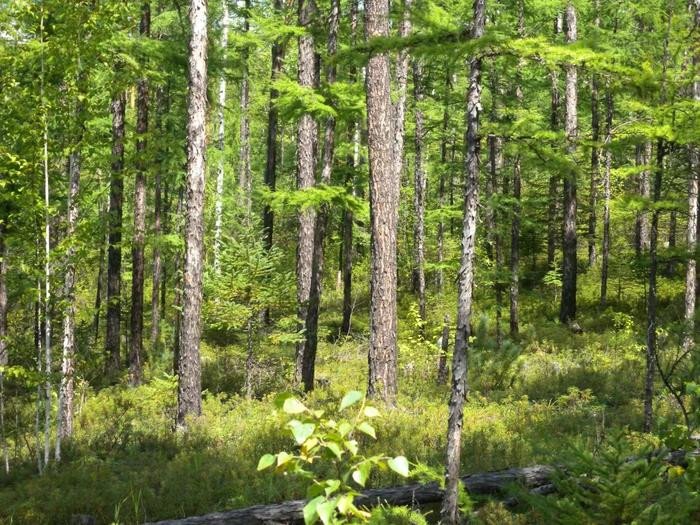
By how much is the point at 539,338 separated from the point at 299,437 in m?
18.6

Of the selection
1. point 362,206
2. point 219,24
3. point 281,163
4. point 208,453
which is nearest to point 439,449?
point 208,453

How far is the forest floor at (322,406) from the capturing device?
24.7 ft

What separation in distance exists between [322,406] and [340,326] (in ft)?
37.1

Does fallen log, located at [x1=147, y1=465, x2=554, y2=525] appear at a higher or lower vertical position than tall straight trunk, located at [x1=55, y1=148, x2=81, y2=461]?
lower

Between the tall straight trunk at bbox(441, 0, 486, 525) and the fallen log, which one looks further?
the fallen log

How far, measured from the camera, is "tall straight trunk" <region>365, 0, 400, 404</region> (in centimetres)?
1119

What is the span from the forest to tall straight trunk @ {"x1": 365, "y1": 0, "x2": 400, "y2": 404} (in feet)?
0.14

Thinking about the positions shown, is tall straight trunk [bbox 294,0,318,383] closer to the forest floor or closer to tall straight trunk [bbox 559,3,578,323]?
the forest floor

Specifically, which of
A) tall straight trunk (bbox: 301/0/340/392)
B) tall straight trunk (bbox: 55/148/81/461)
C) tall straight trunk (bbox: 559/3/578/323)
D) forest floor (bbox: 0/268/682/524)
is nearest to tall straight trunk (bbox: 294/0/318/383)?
tall straight trunk (bbox: 301/0/340/392)

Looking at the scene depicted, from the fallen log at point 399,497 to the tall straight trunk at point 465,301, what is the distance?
2.10 feet

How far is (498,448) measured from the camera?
890cm

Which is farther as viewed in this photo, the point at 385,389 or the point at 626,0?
the point at 626,0

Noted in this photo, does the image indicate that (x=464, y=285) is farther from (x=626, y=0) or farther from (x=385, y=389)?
(x=626, y=0)

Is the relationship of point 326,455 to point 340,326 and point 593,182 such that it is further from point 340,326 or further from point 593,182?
point 593,182
